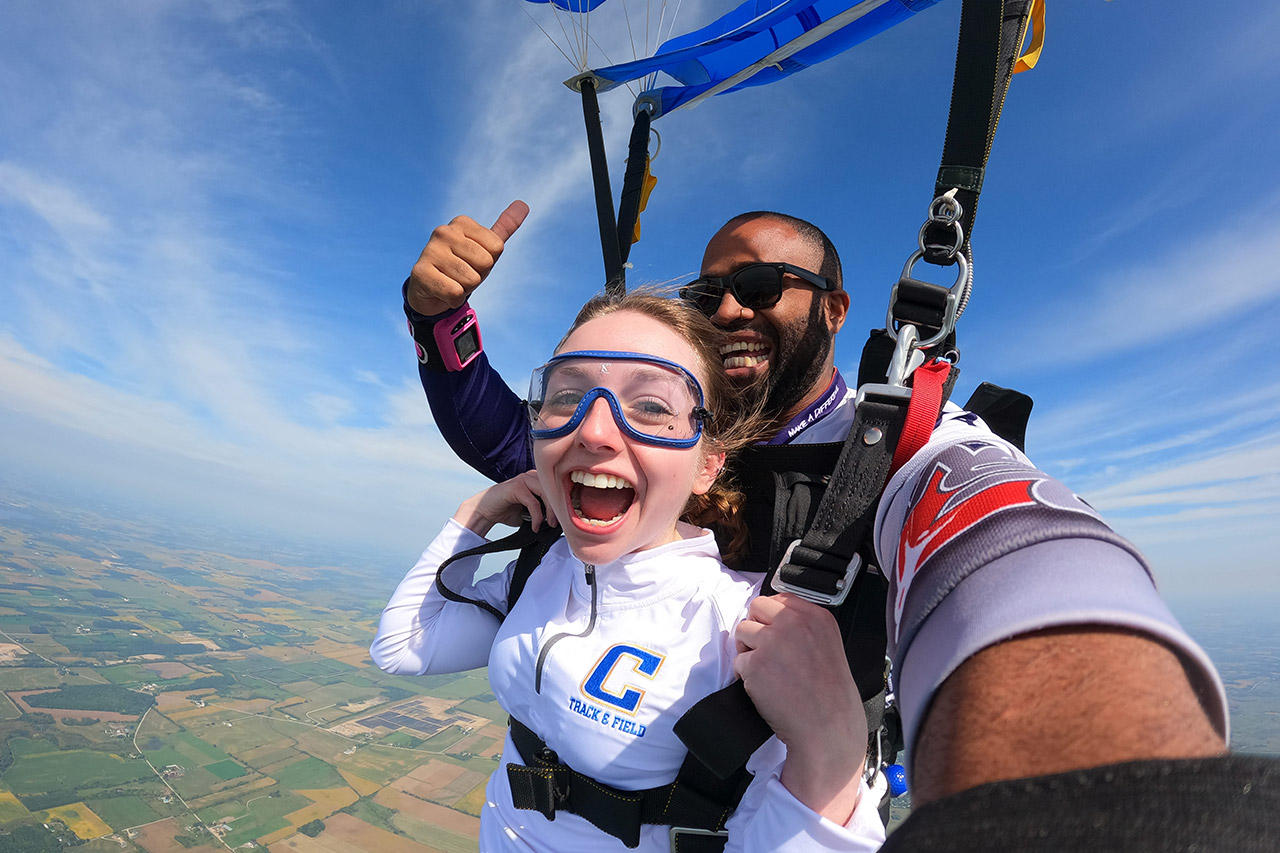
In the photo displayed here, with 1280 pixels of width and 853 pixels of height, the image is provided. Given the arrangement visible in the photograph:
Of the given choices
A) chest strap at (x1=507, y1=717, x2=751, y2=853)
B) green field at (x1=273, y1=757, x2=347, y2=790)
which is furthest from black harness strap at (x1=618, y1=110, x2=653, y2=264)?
green field at (x1=273, y1=757, x2=347, y2=790)

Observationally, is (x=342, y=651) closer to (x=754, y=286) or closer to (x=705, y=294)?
(x=705, y=294)

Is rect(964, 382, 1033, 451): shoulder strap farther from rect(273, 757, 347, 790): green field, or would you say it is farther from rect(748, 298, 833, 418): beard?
rect(273, 757, 347, 790): green field

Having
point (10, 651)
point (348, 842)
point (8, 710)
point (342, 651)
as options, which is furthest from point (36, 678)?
point (348, 842)

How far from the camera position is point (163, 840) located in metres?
21.7

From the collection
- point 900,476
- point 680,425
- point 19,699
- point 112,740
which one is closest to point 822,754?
point 900,476

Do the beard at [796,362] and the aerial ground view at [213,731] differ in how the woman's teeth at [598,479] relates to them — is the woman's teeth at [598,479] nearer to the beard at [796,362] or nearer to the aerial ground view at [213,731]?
the beard at [796,362]

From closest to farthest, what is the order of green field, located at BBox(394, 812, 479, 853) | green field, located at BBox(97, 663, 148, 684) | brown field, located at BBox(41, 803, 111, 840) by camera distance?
1. green field, located at BBox(394, 812, 479, 853)
2. brown field, located at BBox(41, 803, 111, 840)
3. green field, located at BBox(97, 663, 148, 684)

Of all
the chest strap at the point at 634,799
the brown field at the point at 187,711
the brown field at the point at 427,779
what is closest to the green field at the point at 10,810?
the brown field at the point at 187,711

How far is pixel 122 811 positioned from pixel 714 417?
34.4 m

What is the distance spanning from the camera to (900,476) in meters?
1.05

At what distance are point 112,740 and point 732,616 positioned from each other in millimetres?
42304

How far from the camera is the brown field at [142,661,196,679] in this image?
39062 mm

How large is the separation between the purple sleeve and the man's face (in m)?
0.93

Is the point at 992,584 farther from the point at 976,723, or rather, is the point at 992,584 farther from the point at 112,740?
the point at 112,740
